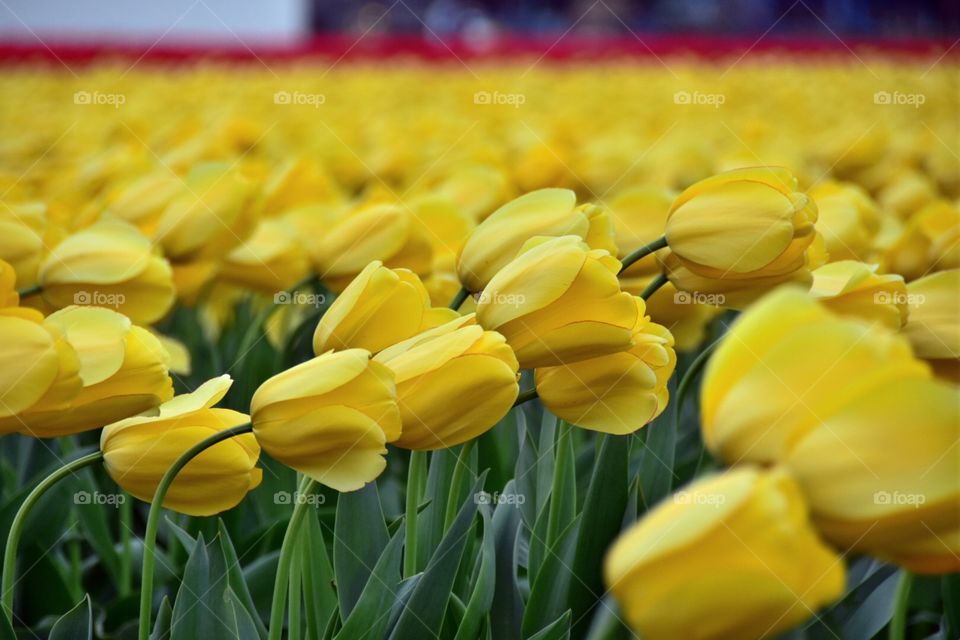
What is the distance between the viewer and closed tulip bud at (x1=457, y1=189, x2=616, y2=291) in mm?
747

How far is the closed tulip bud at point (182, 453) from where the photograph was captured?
61 cm

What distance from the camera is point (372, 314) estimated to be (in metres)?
0.64

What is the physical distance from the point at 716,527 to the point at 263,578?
50cm

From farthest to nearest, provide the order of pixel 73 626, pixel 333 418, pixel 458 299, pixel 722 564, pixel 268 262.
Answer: pixel 268 262
pixel 458 299
pixel 73 626
pixel 333 418
pixel 722 564

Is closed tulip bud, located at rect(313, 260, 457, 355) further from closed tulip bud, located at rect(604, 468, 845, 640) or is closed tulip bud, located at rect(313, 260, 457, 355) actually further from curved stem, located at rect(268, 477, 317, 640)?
closed tulip bud, located at rect(604, 468, 845, 640)

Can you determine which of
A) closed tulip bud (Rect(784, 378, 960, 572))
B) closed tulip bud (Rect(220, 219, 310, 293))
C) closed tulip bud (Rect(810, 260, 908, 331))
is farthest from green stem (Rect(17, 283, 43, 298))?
closed tulip bud (Rect(784, 378, 960, 572))

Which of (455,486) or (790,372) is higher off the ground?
(790,372)

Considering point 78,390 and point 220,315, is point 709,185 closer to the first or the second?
point 78,390

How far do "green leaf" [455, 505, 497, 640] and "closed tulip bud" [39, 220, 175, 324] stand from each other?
41 centimetres

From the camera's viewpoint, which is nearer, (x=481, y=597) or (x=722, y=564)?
(x=722, y=564)

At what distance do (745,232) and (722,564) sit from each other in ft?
1.21

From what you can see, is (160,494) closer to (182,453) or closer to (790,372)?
(182,453)

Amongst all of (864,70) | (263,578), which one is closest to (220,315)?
(263,578)

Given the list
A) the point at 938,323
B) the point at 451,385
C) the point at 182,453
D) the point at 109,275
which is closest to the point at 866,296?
the point at 938,323
